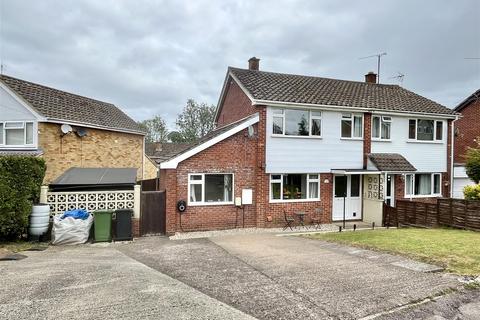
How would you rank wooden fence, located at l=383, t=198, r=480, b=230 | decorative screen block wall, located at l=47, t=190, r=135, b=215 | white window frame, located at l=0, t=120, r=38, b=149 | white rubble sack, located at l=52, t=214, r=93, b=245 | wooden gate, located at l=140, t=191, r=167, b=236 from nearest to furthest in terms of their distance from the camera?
white rubble sack, located at l=52, t=214, r=93, b=245 → decorative screen block wall, located at l=47, t=190, r=135, b=215 → wooden gate, located at l=140, t=191, r=167, b=236 → wooden fence, located at l=383, t=198, r=480, b=230 → white window frame, located at l=0, t=120, r=38, b=149

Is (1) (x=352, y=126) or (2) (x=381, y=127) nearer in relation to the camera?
(1) (x=352, y=126)

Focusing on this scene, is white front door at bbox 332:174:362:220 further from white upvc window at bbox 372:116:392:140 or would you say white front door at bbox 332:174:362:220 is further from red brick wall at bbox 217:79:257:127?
red brick wall at bbox 217:79:257:127

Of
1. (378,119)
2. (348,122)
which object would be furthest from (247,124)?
A: (378,119)

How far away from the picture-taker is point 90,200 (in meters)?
11.9

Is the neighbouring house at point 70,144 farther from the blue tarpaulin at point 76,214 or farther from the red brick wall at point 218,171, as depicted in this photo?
the red brick wall at point 218,171

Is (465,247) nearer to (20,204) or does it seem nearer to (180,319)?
(180,319)

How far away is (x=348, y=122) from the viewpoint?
16.0 metres

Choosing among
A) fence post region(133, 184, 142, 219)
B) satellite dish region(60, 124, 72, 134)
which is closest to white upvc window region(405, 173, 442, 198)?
fence post region(133, 184, 142, 219)

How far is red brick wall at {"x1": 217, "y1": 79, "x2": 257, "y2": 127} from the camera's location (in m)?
15.9

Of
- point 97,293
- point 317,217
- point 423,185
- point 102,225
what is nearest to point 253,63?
point 317,217

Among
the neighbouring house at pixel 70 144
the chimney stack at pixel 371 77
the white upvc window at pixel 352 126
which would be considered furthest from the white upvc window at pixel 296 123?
the chimney stack at pixel 371 77

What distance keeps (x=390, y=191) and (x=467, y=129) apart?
39.9 feet

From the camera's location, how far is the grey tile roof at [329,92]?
1527 centimetres

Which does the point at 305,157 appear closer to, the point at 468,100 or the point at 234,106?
the point at 234,106
